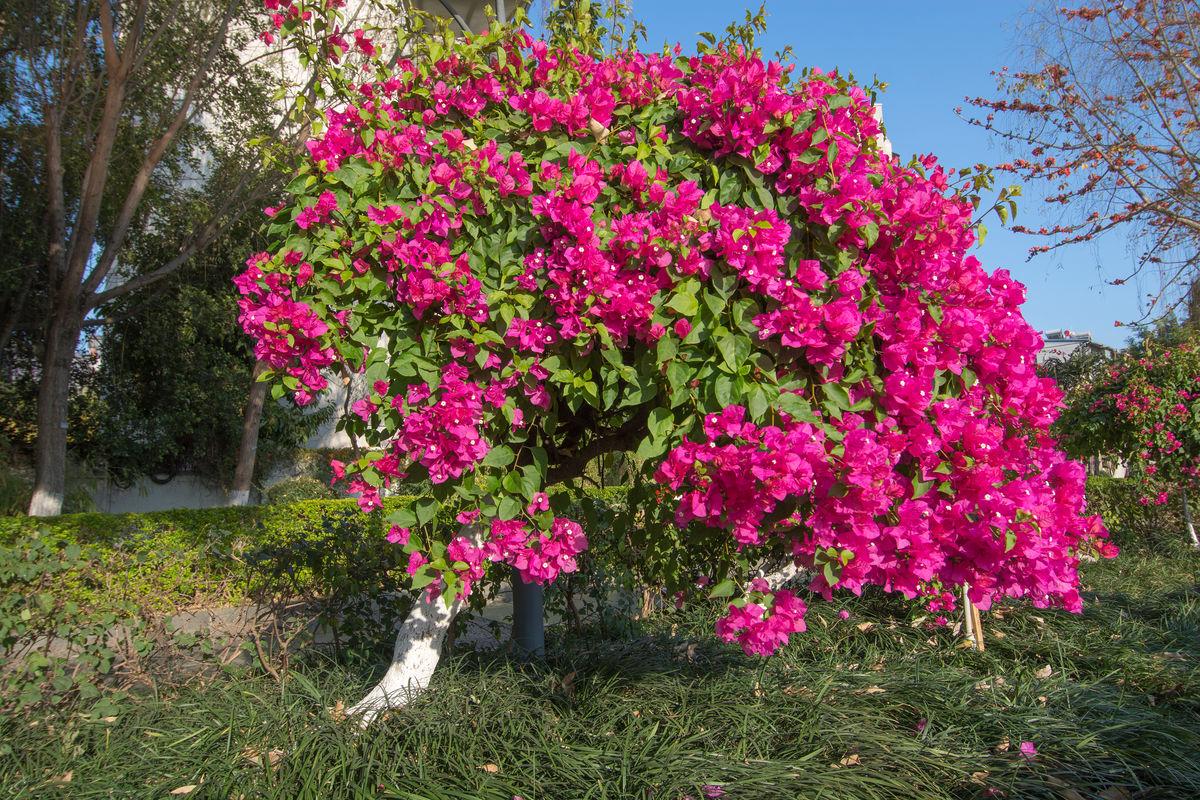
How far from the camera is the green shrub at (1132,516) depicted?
935 centimetres

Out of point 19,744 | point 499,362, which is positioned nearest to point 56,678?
point 19,744

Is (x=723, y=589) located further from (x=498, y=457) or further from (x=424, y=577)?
(x=424, y=577)

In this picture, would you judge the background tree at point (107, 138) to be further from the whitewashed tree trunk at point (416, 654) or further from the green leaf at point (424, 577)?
the green leaf at point (424, 577)

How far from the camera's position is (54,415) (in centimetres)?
864

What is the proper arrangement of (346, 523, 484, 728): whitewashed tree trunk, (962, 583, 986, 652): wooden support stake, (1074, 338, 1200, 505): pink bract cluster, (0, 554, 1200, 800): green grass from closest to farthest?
1. (0, 554, 1200, 800): green grass
2. (346, 523, 484, 728): whitewashed tree trunk
3. (962, 583, 986, 652): wooden support stake
4. (1074, 338, 1200, 505): pink bract cluster

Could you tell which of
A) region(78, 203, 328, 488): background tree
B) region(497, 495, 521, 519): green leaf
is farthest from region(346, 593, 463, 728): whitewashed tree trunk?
region(78, 203, 328, 488): background tree

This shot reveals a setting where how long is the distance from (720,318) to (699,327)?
0.09 metres

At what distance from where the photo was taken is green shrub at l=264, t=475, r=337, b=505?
1319 cm

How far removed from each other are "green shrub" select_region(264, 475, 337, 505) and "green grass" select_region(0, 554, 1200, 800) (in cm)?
1028

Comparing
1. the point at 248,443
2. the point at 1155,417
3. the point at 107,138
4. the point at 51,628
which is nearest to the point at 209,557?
the point at 51,628

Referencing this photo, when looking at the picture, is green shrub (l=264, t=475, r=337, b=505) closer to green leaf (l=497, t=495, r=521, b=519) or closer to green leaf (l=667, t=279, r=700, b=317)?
green leaf (l=497, t=495, r=521, b=519)

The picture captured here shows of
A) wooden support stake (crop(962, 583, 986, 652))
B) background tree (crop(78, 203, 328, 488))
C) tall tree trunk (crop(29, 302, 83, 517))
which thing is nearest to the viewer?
wooden support stake (crop(962, 583, 986, 652))

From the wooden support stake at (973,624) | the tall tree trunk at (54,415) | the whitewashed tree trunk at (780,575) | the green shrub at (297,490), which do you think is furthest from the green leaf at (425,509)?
the green shrub at (297,490)

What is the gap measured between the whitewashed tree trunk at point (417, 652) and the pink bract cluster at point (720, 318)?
62cm
